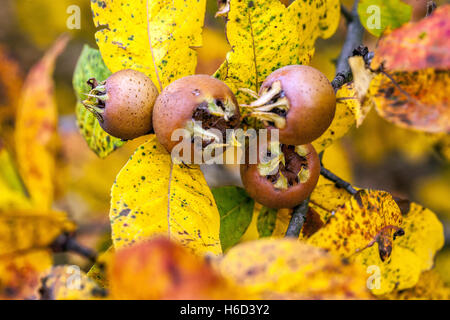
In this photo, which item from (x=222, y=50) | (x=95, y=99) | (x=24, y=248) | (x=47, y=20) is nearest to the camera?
(x=95, y=99)

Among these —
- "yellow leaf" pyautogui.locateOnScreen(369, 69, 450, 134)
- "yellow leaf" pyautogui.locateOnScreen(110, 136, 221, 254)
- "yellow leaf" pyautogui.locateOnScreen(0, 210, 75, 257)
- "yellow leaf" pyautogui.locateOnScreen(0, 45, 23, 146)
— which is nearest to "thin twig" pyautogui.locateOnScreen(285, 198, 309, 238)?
"yellow leaf" pyautogui.locateOnScreen(110, 136, 221, 254)

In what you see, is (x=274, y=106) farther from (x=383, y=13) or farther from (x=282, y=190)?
(x=383, y=13)

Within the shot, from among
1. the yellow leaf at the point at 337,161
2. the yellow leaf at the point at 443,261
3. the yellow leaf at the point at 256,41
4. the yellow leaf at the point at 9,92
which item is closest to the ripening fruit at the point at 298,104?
the yellow leaf at the point at 256,41

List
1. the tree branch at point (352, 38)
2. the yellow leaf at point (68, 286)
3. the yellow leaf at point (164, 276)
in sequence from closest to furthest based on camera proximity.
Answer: the yellow leaf at point (164, 276) → the yellow leaf at point (68, 286) → the tree branch at point (352, 38)

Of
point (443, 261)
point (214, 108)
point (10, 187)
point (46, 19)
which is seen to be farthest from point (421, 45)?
point (46, 19)

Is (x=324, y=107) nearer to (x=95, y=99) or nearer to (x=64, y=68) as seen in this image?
(x=95, y=99)

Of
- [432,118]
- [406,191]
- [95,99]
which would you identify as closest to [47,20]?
[95,99]

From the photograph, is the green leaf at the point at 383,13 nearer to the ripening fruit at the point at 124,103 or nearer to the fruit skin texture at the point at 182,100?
the fruit skin texture at the point at 182,100
